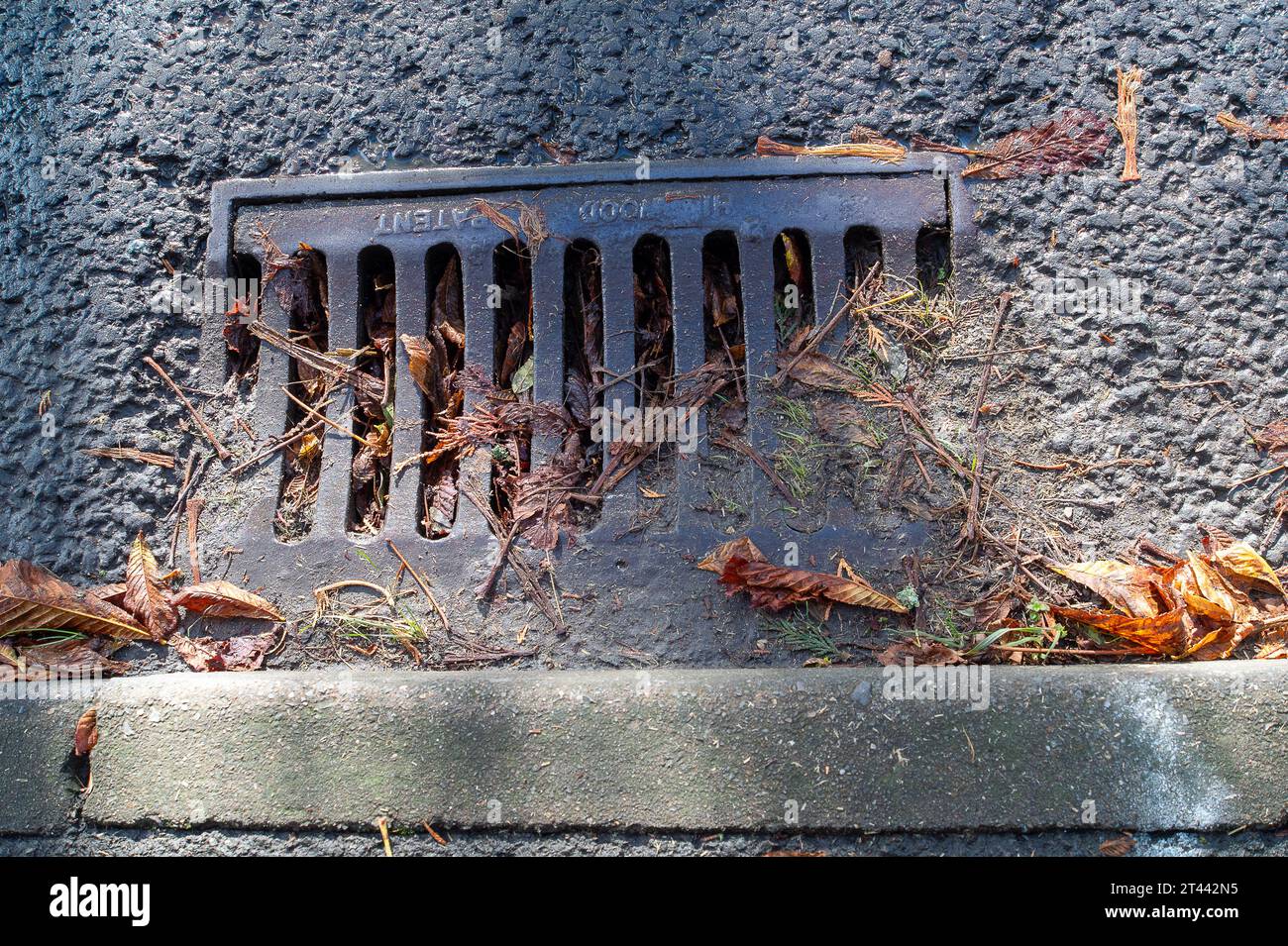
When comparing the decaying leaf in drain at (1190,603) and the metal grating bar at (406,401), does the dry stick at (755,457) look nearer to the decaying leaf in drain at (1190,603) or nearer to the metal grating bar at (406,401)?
the decaying leaf in drain at (1190,603)

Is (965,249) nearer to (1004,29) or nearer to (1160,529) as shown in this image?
(1004,29)

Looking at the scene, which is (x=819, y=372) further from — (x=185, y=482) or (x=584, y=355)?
(x=185, y=482)

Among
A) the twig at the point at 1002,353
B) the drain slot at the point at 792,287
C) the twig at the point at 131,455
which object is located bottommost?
the twig at the point at 131,455

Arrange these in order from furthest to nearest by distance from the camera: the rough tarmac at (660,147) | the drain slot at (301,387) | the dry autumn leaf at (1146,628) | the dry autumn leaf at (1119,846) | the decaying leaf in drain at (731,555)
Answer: the drain slot at (301,387)
the rough tarmac at (660,147)
the decaying leaf in drain at (731,555)
the dry autumn leaf at (1146,628)
the dry autumn leaf at (1119,846)

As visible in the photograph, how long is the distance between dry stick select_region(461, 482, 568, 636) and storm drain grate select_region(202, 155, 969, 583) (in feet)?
0.08

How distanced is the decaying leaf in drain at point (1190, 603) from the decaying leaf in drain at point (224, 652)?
1.76m

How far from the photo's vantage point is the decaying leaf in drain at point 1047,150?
2.26 m

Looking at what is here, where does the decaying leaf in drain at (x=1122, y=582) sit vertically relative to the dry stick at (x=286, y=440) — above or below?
below

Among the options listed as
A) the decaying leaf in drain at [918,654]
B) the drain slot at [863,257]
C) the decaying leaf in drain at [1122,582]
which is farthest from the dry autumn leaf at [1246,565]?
the drain slot at [863,257]

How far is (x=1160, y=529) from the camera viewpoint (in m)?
2.04

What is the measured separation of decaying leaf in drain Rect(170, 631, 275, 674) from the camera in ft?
6.77

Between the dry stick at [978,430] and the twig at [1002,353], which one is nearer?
the dry stick at [978,430]

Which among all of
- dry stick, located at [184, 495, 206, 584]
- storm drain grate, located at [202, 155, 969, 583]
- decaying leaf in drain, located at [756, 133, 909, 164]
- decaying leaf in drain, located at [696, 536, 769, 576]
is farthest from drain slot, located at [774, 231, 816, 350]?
dry stick, located at [184, 495, 206, 584]

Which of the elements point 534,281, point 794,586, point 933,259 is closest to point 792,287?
point 933,259
